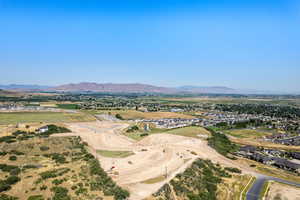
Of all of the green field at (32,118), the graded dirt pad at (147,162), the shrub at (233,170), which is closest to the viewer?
the graded dirt pad at (147,162)

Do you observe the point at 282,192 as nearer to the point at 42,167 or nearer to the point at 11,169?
the point at 42,167

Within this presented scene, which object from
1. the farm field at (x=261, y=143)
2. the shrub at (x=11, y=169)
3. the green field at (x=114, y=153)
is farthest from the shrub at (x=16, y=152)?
the farm field at (x=261, y=143)

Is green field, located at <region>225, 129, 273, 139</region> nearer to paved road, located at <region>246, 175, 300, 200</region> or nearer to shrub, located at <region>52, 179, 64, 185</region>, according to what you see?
paved road, located at <region>246, 175, 300, 200</region>

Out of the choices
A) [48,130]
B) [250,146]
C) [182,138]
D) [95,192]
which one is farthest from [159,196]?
[250,146]

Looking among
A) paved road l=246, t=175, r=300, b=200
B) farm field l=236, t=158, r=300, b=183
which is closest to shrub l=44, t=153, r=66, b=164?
paved road l=246, t=175, r=300, b=200

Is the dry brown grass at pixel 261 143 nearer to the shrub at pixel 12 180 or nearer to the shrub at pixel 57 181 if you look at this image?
the shrub at pixel 57 181

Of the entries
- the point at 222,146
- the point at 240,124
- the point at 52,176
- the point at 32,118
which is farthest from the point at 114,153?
the point at 240,124
